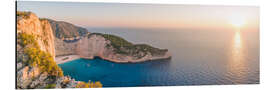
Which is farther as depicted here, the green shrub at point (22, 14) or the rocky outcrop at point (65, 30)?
the rocky outcrop at point (65, 30)

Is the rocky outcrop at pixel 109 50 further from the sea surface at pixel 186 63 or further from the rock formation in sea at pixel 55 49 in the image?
the sea surface at pixel 186 63

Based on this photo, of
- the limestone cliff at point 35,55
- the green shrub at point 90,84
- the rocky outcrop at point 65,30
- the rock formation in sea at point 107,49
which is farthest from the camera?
the rock formation in sea at point 107,49

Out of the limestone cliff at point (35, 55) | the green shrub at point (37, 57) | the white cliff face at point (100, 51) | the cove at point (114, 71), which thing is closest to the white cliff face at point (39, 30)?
the limestone cliff at point (35, 55)

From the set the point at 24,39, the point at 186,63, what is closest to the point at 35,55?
the point at 24,39

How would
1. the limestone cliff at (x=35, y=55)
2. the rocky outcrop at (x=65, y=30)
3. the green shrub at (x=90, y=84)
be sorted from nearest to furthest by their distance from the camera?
the limestone cliff at (x=35, y=55), the rocky outcrop at (x=65, y=30), the green shrub at (x=90, y=84)

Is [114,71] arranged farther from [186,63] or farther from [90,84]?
[186,63]

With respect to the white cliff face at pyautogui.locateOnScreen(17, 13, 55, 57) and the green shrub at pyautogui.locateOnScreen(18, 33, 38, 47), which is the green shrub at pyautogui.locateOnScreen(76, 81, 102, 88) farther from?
the green shrub at pyautogui.locateOnScreen(18, 33, 38, 47)

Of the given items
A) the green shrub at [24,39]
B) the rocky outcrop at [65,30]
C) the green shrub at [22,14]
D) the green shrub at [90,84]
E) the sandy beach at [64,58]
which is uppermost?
the green shrub at [22,14]

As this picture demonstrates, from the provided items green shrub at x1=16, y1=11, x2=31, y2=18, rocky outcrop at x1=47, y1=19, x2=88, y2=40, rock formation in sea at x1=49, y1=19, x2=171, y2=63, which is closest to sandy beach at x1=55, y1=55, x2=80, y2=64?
rock formation in sea at x1=49, y1=19, x2=171, y2=63
